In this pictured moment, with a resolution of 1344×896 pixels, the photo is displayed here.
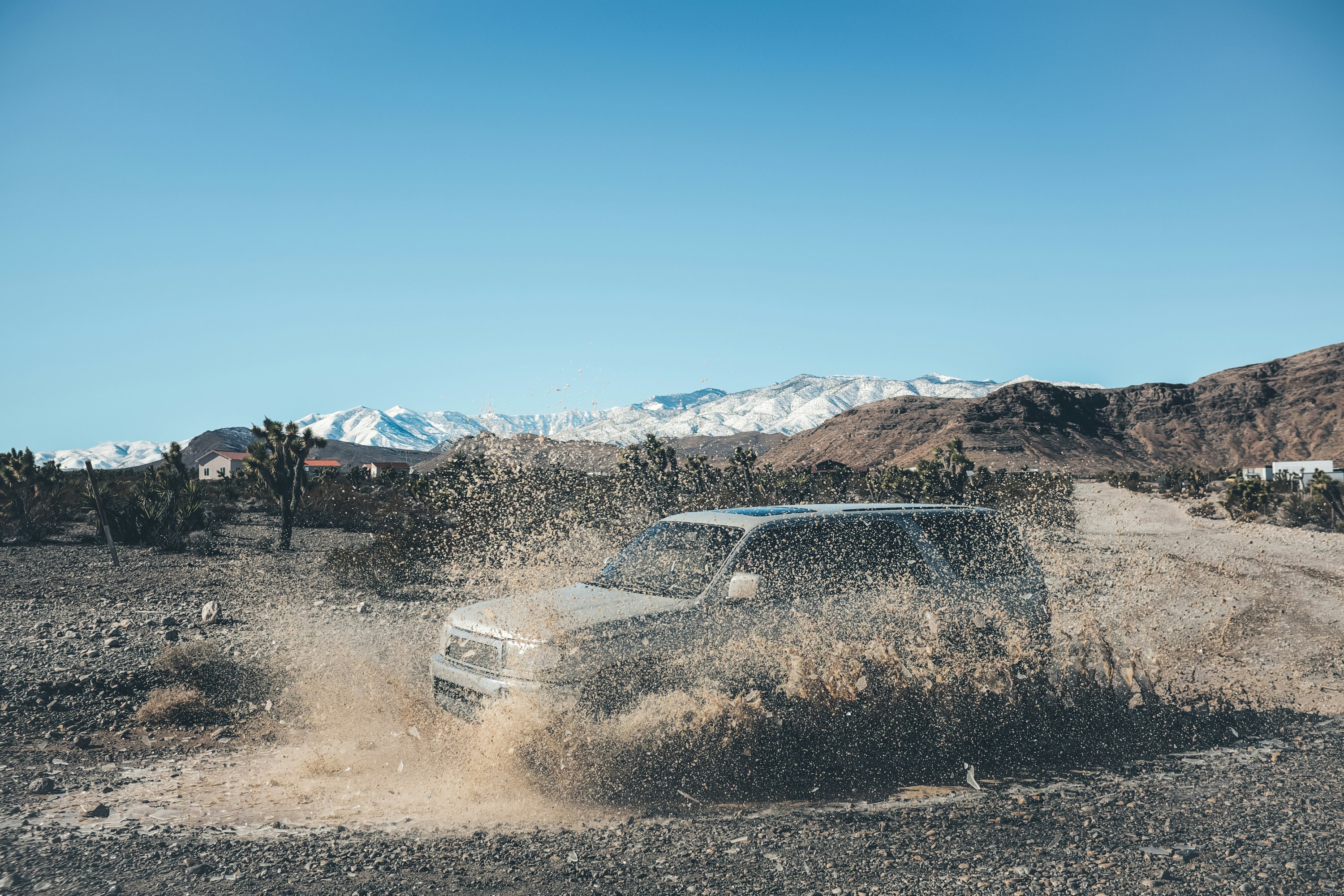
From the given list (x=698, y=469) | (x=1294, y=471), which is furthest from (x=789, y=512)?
(x=1294, y=471)

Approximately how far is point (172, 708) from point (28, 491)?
2174 centimetres

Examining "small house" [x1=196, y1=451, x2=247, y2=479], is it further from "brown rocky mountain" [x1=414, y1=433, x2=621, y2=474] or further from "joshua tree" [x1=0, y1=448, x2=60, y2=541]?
"brown rocky mountain" [x1=414, y1=433, x2=621, y2=474]

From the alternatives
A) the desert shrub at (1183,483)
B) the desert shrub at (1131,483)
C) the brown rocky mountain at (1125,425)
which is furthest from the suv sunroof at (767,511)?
the brown rocky mountain at (1125,425)

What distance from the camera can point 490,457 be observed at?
926 cm

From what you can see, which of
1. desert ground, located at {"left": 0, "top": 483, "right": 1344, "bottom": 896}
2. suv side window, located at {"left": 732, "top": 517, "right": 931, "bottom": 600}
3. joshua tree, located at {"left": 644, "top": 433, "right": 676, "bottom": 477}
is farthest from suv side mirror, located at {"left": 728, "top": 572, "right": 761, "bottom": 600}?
joshua tree, located at {"left": 644, "top": 433, "right": 676, "bottom": 477}

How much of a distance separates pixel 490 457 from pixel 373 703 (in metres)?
3.11

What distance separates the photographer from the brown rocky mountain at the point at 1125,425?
12331 centimetres

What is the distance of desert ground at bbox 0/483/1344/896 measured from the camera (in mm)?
3984

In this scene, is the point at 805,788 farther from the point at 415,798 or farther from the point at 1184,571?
the point at 1184,571

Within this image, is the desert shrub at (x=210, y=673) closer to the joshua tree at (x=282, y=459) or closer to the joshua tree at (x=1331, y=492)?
the joshua tree at (x=282, y=459)

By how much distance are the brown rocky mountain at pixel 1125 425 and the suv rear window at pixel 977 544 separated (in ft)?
379

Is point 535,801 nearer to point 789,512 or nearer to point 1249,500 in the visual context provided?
point 789,512

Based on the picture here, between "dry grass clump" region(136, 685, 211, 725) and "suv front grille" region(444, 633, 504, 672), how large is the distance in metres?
2.74

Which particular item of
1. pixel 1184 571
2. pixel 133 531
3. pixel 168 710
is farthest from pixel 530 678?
pixel 133 531
